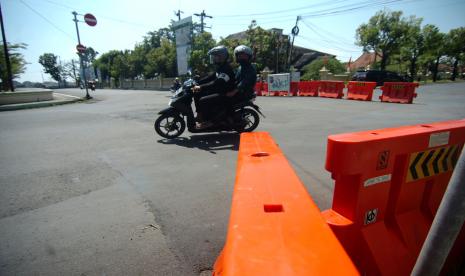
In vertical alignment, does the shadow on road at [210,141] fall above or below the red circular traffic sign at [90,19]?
below

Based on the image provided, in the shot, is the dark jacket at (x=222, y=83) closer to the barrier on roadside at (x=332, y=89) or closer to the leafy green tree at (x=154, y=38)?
the barrier on roadside at (x=332, y=89)

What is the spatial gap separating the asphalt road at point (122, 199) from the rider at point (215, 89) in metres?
0.72

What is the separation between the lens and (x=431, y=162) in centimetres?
212

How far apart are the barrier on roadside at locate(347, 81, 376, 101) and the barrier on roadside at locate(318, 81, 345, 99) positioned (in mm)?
724

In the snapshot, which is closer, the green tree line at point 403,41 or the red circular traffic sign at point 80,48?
the red circular traffic sign at point 80,48

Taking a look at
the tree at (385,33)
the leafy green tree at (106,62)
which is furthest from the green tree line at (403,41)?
the leafy green tree at (106,62)

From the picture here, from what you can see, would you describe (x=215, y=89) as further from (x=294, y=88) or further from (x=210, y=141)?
(x=294, y=88)

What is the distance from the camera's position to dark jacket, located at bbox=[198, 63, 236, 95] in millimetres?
6031

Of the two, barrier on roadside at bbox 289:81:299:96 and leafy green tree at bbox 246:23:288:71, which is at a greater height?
leafy green tree at bbox 246:23:288:71

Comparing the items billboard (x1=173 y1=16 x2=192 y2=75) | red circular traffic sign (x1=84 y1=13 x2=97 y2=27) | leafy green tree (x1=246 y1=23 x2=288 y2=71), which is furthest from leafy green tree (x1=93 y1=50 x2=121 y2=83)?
red circular traffic sign (x1=84 y1=13 x2=97 y2=27)

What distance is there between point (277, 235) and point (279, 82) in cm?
1994

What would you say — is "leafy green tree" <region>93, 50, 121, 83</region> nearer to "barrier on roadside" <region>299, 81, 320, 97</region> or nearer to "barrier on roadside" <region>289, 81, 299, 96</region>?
"barrier on roadside" <region>289, 81, 299, 96</region>

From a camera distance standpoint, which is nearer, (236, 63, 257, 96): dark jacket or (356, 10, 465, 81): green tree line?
(236, 63, 257, 96): dark jacket

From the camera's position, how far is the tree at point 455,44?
46.9 meters
